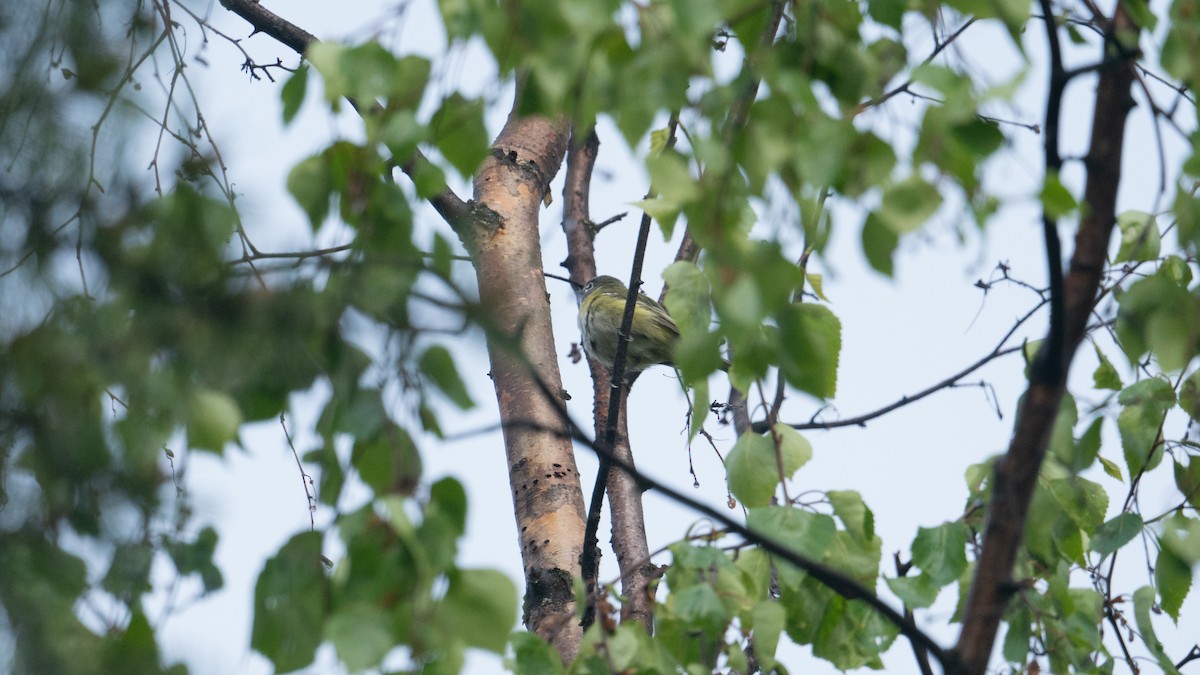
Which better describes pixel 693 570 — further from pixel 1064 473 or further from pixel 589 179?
pixel 589 179

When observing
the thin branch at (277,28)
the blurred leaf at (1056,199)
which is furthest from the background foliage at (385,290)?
the thin branch at (277,28)

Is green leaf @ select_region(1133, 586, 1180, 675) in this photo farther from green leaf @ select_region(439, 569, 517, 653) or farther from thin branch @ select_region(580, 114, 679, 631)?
green leaf @ select_region(439, 569, 517, 653)

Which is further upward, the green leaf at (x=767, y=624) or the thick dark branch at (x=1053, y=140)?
the thick dark branch at (x=1053, y=140)

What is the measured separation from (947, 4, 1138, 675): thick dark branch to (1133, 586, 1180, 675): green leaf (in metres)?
0.98

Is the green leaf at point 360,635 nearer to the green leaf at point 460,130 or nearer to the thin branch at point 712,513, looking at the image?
the thin branch at point 712,513

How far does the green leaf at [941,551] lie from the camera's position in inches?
83.5

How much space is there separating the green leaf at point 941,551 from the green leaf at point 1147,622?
635 millimetres

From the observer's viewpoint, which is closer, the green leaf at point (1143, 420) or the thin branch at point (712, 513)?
the thin branch at point (712, 513)

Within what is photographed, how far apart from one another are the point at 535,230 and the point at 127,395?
2.37 m

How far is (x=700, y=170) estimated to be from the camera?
154 centimetres

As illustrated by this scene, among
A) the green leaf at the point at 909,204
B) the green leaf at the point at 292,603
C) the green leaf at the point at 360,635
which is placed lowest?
the green leaf at the point at 360,635

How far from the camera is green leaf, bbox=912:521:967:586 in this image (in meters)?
2.12

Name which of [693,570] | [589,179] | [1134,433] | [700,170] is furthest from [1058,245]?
[589,179]

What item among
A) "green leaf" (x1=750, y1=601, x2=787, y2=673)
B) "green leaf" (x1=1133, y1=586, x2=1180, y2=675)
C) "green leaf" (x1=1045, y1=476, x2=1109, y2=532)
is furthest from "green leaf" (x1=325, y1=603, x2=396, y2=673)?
"green leaf" (x1=1133, y1=586, x2=1180, y2=675)
